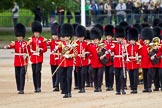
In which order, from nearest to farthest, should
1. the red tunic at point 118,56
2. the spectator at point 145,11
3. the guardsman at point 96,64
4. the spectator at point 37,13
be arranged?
the red tunic at point 118,56 < the guardsman at point 96,64 < the spectator at point 145,11 < the spectator at point 37,13

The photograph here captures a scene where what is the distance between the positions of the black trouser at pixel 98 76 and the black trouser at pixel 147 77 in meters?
1.09

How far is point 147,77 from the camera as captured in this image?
827 inches

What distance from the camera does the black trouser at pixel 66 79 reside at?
19422 millimetres

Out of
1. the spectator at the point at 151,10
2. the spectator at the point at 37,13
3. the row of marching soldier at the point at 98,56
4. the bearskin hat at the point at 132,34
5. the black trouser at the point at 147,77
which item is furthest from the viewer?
the spectator at the point at 37,13

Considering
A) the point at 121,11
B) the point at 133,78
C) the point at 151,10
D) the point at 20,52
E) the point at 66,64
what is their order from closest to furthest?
the point at 66,64 → the point at 133,78 → the point at 20,52 → the point at 151,10 → the point at 121,11

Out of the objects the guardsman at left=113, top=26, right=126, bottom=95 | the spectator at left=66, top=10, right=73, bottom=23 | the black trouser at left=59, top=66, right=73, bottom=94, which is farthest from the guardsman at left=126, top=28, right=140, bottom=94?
the spectator at left=66, top=10, right=73, bottom=23

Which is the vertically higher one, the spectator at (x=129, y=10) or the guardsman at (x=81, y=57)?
the spectator at (x=129, y=10)

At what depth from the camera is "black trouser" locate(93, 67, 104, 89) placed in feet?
68.9

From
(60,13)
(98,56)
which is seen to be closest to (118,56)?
(98,56)

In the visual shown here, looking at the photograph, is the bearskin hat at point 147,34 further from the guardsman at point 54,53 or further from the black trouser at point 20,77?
the black trouser at point 20,77

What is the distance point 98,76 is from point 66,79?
5.64ft

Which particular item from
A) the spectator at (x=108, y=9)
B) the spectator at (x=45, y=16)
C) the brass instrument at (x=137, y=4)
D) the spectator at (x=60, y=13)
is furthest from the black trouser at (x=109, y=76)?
the spectator at (x=45, y=16)

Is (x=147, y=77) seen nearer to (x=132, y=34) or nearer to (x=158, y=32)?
(x=132, y=34)

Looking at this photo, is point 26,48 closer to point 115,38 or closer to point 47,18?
point 115,38
